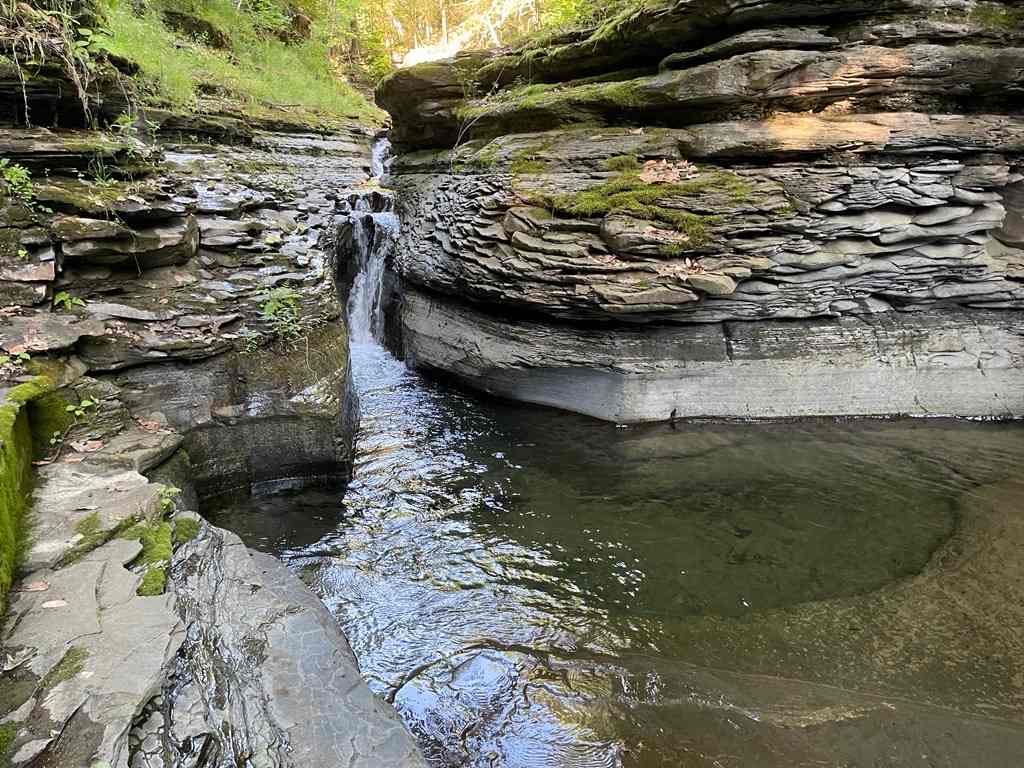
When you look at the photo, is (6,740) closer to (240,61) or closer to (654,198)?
(654,198)

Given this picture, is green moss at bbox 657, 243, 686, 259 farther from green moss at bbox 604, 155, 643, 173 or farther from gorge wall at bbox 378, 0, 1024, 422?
green moss at bbox 604, 155, 643, 173

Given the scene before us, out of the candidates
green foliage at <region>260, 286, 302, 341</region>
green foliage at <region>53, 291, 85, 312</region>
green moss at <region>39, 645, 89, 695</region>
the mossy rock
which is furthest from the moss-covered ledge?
the mossy rock

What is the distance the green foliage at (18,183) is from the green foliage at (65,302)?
1.14 metres

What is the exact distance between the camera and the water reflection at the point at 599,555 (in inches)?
148

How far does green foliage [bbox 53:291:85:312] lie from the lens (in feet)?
18.7

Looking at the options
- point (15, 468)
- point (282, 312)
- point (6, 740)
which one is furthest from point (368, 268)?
point (6, 740)

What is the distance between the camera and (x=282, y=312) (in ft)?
22.6

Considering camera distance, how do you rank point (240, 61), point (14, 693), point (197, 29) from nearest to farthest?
1. point (14, 693)
2. point (197, 29)
3. point (240, 61)

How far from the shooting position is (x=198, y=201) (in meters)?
7.99

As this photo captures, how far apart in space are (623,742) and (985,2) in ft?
31.5

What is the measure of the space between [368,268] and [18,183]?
6449mm

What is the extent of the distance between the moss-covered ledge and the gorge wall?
5.49m

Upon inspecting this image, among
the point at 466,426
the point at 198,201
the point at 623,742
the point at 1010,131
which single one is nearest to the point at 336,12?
the point at 198,201

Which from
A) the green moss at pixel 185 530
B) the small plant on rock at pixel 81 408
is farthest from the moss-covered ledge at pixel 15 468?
the green moss at pixel 185 530
